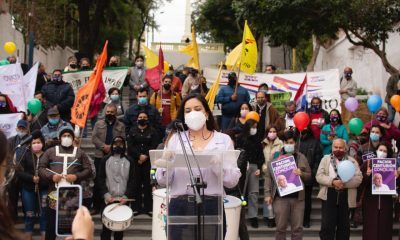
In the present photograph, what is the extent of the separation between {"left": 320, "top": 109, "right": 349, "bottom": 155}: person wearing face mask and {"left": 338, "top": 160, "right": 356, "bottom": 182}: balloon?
2163mm

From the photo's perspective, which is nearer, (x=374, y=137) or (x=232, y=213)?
(x=232, y=213)

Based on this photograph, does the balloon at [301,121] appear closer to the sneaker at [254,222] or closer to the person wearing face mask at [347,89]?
the sneaker at [254,222]

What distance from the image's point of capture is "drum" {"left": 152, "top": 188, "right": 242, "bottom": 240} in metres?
7.08

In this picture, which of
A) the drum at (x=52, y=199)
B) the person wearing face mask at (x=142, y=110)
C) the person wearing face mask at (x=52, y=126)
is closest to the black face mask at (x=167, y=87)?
the person wearing face mask at (x=142, y=110)

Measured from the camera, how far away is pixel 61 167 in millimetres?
9617

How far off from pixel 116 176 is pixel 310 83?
274 inches

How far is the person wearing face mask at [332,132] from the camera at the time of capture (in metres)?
11.6

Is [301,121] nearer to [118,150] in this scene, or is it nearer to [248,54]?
[248,54]

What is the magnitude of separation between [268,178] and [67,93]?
4.88 m

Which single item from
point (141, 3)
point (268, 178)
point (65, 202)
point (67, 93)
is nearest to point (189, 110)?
point (65, 202)

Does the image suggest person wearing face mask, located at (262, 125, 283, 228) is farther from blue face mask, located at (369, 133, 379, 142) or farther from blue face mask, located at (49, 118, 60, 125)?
blue face mask, located at (49, 118, 60, 125)

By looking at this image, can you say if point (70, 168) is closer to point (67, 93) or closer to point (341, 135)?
point (67, 93)

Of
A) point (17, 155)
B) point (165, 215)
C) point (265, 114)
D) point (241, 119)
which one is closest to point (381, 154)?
point (241, 119)

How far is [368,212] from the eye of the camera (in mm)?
10203
